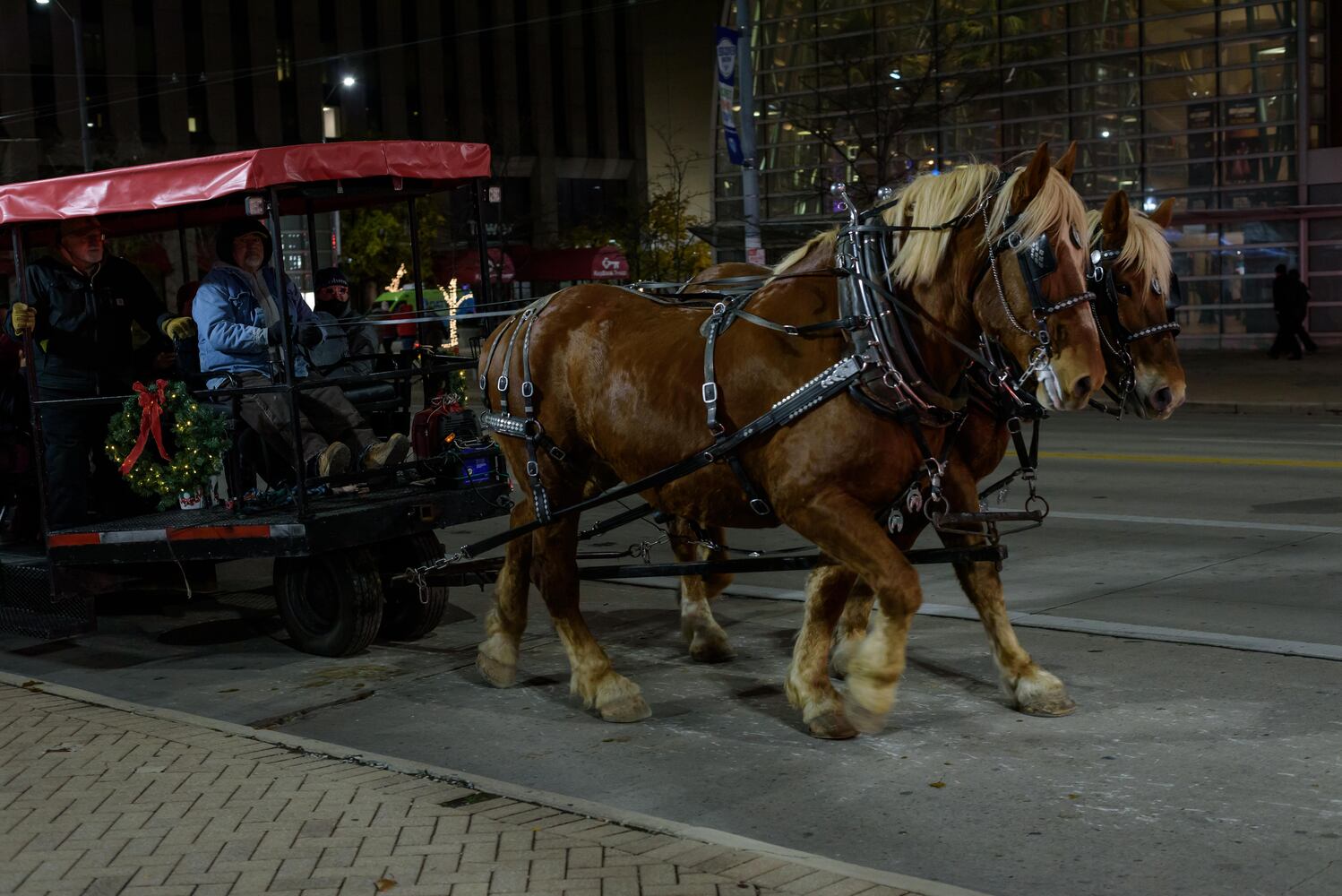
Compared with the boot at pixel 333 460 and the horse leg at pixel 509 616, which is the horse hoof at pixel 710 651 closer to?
the horse leg at pixel 509 616

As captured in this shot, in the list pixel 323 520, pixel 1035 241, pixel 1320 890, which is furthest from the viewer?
pixel 323 520

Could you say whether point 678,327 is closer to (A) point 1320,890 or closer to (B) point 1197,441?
(A) point 1320,890

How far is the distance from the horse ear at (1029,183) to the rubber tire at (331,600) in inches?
162

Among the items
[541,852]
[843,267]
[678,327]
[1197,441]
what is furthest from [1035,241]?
[1197,441]

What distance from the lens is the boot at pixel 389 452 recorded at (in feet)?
27.1

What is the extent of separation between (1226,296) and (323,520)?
30.5 metres

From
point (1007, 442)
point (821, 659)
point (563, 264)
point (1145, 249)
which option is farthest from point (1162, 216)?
point (563, 264)

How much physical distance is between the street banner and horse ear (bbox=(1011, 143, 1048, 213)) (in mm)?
19032

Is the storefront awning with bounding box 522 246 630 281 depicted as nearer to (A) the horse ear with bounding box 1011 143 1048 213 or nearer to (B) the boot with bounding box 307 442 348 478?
(B) the boot with bounding box 307 442 348 478

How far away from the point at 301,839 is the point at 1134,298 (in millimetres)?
3861

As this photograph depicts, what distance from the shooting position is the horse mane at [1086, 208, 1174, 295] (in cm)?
605

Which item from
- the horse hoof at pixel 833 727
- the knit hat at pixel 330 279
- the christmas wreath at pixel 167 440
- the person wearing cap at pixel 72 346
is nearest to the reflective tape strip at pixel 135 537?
the christmas wreath at pixel 167 440

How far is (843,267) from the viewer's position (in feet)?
19.7

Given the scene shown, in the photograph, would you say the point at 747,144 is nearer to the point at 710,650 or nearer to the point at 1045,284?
the point at 710,650
